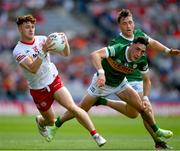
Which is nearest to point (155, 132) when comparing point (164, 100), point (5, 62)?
point (164, 100)

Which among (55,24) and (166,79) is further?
(55,24)

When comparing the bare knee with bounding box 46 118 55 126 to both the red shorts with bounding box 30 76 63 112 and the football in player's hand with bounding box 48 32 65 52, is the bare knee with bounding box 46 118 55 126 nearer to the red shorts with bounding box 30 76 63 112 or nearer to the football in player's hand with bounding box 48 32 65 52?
the red shorts with bounding box 30 76 63 112

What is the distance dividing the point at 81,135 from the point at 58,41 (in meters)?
6.95

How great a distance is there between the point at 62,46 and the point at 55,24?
69.4 feet

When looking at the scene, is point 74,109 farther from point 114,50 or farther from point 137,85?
point 137,85

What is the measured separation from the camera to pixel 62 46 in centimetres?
1231

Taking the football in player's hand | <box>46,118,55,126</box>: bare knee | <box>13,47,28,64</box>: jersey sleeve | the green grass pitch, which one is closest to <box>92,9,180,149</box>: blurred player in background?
the green grass pitch

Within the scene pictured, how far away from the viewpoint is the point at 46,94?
1321 cm

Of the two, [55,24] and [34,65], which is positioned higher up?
[34,65]

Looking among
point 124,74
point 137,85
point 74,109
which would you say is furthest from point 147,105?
point 74,109

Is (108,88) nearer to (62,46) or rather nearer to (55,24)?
(62,46)

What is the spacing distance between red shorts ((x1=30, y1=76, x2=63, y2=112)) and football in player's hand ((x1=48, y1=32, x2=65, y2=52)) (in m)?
0.93

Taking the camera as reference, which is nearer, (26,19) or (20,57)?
(20,57)

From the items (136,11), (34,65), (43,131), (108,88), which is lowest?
(136,11)
